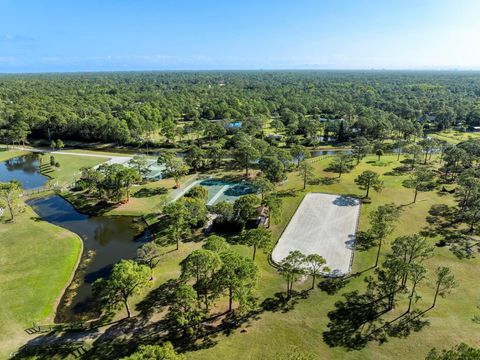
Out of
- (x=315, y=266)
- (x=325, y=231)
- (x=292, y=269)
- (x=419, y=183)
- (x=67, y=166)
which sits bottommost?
(x=325, y=231)

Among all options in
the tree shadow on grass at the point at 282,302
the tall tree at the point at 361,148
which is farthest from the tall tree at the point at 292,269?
the tall tree at the point at 361,148

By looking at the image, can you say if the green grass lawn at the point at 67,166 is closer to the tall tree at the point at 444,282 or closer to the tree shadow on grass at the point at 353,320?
the tree shadow on grass at the point at 353,320

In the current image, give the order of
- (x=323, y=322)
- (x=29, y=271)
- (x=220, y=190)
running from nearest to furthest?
(x=323, y=322), (x=29, y=271), (x=220, y=190)

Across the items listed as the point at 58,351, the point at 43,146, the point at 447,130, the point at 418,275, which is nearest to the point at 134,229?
the point at 58,351

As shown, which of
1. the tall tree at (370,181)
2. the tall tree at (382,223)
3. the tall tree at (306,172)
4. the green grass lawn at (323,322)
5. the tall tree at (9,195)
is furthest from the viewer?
the tall tree at (306,172)

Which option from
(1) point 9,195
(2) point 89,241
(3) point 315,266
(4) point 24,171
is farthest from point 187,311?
(4) point 24,171

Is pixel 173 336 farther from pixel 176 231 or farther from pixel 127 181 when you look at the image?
pixel 127 181

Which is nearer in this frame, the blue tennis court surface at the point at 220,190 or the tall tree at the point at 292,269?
the tall tree at the point at 292,269

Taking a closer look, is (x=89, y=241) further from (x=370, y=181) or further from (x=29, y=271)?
(x=370, y=181)
